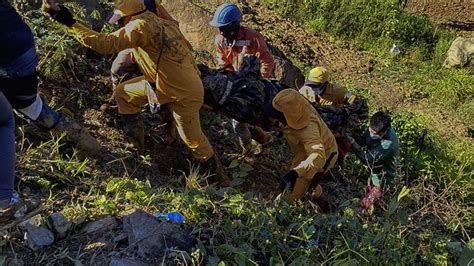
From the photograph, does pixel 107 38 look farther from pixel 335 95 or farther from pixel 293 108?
pixel 335 95

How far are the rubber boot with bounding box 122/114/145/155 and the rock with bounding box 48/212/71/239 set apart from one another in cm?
156

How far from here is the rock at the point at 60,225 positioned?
307cm

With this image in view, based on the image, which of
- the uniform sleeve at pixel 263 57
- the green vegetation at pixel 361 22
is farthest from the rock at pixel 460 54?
the uniform sleeve at pixel 263 57

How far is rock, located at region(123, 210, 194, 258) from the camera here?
2.98m

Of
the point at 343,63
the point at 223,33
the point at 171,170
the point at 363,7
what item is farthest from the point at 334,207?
the point at 363,7

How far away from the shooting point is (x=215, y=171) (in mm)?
4684

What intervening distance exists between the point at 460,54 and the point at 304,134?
5759mm

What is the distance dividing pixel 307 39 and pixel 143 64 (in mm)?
5051

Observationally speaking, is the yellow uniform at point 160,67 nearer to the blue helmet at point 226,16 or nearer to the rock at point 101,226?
the blue helmet at point 226,16

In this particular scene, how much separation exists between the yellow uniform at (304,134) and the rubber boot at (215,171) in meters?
0.55

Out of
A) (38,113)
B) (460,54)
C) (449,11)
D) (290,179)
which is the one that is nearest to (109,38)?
(38,113)

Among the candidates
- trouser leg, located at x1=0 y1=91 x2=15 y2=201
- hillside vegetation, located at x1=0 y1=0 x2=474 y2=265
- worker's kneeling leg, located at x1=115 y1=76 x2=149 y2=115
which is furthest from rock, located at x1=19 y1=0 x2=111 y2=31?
trouser leg, located at x1=0 y1=91 x2=15 y2=201

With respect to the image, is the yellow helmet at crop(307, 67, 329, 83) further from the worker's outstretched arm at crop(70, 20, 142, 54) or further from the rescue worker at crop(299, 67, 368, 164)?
the worker's outstretched arm at crop(70, 20, 142, 54)

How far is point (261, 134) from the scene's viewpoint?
18.5 ft
